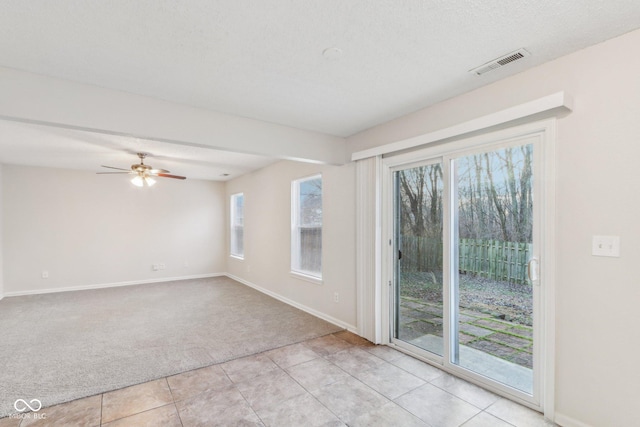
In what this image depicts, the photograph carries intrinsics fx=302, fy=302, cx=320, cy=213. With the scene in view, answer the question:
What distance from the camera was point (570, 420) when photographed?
198cm

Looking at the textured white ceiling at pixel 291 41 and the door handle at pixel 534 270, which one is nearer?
the textured white ceiling at pixel 291 41

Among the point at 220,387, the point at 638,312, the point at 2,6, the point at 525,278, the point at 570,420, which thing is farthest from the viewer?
the point at 220,387

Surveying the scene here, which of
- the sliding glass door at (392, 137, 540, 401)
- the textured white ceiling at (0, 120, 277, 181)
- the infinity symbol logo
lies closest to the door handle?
the sliding glass door at (392, 137, 540, 401)

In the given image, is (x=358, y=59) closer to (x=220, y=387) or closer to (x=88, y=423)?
(x=220, y=387)

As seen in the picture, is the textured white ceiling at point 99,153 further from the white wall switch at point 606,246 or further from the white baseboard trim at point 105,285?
the white wall switch at point 606,246

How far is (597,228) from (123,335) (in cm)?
467

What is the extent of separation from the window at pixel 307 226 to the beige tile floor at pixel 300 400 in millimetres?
1870

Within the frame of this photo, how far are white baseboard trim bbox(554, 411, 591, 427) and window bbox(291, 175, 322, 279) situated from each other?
9.60ft

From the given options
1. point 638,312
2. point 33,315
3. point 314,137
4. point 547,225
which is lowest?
point 33,315

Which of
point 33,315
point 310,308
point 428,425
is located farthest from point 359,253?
point 33,315

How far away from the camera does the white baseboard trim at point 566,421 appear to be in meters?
1.94

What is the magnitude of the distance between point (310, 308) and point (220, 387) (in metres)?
2.12

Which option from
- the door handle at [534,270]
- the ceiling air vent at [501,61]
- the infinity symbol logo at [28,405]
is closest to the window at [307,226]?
the ceiling air vent at [501,61]

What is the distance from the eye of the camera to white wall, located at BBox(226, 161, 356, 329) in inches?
152
